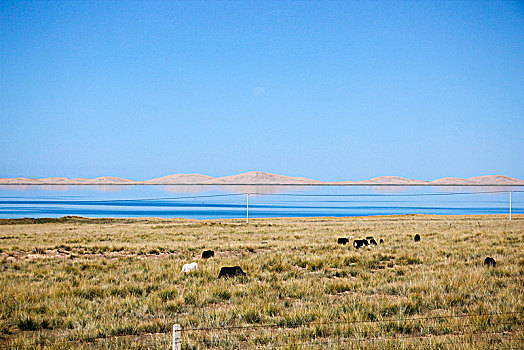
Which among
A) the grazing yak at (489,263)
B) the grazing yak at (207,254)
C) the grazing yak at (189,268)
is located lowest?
the grazing yak at (207,254)

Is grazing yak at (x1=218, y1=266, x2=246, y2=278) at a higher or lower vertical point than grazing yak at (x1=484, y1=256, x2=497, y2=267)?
lower

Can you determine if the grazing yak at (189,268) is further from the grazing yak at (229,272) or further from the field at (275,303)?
the grazing yak at (229,272)

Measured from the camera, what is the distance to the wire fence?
606 cm

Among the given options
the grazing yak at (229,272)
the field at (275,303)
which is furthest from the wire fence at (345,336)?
the grazing yak at (229,272)

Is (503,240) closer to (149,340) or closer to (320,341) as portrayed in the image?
(320,341)

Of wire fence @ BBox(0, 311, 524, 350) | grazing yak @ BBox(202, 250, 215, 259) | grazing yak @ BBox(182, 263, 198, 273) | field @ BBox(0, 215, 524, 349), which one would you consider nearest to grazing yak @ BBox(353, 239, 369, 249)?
field @ BBox(0, 215, 524, 349)

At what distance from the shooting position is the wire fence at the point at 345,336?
6.06 m

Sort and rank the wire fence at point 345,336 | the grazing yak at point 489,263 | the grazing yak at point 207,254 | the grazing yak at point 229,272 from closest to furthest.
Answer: the wire fence at point 345,336 < the grazing yak at point 229,272 < the grazing yak at point 489,263 < the grazing yak at point 207,254

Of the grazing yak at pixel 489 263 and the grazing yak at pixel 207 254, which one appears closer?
the grazing yak at pixel 489 263

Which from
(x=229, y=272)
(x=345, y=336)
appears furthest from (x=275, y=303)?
(x=229, y=272)

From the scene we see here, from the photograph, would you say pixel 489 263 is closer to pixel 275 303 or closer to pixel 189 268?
pixel 275 303

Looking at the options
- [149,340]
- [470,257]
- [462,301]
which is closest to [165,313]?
[149,340]

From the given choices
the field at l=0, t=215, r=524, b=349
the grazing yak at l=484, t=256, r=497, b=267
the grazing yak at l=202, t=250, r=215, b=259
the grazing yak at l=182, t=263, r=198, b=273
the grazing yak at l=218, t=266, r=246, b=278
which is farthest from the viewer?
the grazing yak at l=202, t=250, r=215, b=259

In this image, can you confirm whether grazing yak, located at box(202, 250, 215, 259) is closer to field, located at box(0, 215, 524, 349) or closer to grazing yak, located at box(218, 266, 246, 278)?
field, located at box(0, 215, 524, 349)
